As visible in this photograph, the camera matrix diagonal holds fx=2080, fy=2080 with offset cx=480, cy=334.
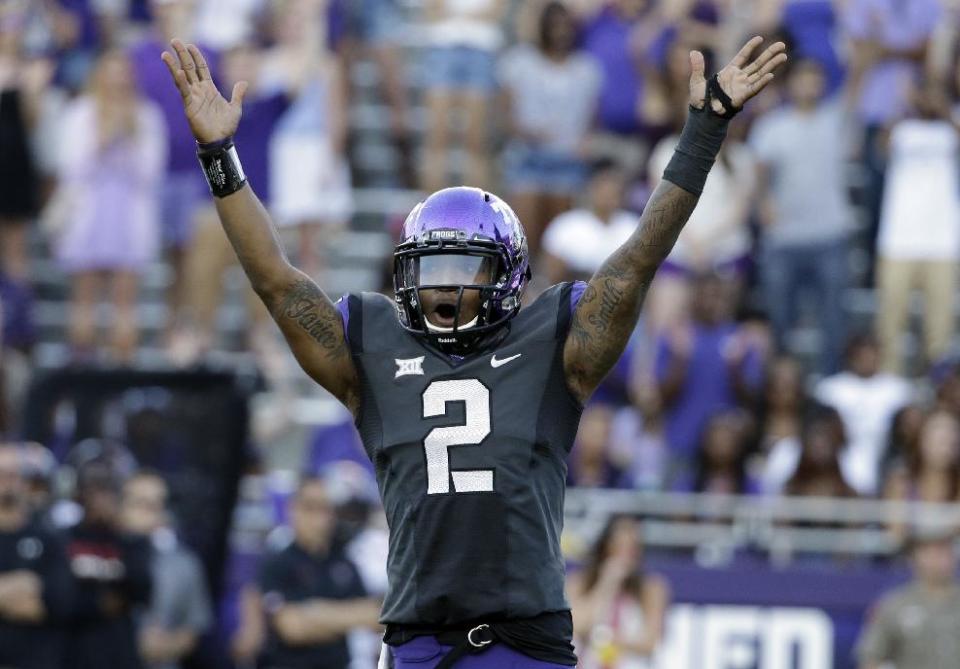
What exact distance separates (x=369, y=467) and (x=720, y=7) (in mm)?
4223

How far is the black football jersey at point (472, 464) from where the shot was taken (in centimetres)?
526

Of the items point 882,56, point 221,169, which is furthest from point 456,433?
point 882,56

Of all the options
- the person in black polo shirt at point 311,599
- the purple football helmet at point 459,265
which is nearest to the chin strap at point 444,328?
the purple football helmet at point 459,265

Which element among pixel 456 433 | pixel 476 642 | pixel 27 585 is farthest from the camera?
pixel 27 585

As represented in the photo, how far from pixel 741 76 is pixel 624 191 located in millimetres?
7451

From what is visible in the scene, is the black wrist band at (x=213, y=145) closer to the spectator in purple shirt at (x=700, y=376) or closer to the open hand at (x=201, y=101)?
the open hand at (x=201, y=101)

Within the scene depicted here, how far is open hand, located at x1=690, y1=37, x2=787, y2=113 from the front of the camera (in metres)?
5.38

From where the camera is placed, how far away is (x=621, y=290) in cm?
539

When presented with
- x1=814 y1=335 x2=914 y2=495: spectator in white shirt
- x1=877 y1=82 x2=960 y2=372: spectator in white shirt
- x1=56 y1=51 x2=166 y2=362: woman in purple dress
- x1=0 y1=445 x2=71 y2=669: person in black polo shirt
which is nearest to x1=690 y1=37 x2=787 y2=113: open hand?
x1=0 y1=445 x2=71 y2=669: person in black polo shirt

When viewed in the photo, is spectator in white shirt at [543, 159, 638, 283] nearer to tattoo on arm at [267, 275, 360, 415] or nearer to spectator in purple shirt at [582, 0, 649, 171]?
spectator in purple shirt at [582, 0, 649, 171]

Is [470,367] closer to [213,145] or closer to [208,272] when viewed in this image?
[213,145]

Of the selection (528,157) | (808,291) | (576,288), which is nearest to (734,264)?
(808,291)

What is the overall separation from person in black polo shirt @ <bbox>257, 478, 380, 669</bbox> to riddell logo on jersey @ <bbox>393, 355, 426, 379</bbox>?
5.04m

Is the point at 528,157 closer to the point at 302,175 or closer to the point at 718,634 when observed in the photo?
the point at 302,175
